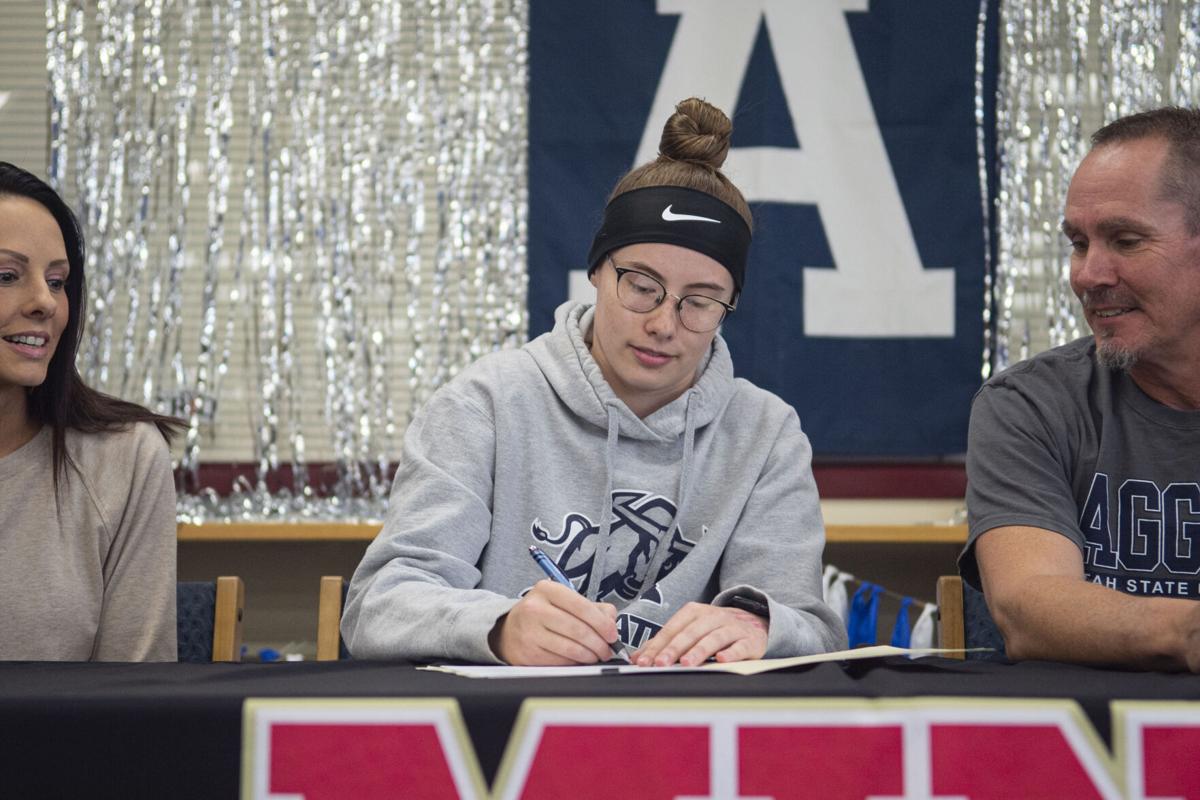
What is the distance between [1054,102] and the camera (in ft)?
9.93

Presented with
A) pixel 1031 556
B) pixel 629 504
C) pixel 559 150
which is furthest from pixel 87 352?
pixel 1031 556

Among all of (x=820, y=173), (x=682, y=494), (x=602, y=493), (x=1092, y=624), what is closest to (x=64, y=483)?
(x=602, y=493)

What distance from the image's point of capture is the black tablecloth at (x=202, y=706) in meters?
0.79

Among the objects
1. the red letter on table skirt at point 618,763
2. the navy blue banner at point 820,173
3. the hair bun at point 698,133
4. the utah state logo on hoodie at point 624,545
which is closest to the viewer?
the red letter on table skirt at point 618,763

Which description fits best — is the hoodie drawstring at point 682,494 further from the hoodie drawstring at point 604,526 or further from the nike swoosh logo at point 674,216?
the nike swoosh logo at point 674,216

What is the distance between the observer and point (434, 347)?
3.01 metres

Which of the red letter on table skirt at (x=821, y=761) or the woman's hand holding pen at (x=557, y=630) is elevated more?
the woman's hand holding pen at (x=557, y=630)

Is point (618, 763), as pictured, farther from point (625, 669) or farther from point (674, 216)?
point (674, 216)

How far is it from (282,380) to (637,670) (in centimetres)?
222

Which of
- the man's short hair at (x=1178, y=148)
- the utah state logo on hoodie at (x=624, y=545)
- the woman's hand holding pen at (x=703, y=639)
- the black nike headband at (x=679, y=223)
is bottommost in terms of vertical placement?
the woman's hand holding pen at (x=703, y=639)

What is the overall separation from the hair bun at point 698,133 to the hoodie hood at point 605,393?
11.1 inches

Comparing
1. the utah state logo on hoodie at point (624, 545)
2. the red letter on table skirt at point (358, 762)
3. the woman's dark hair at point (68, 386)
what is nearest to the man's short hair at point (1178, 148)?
the utah state logo on hoodie at point (624, 545)

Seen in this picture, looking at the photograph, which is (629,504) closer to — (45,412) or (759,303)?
(45,412)

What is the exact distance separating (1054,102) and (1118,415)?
1773 millimetres
